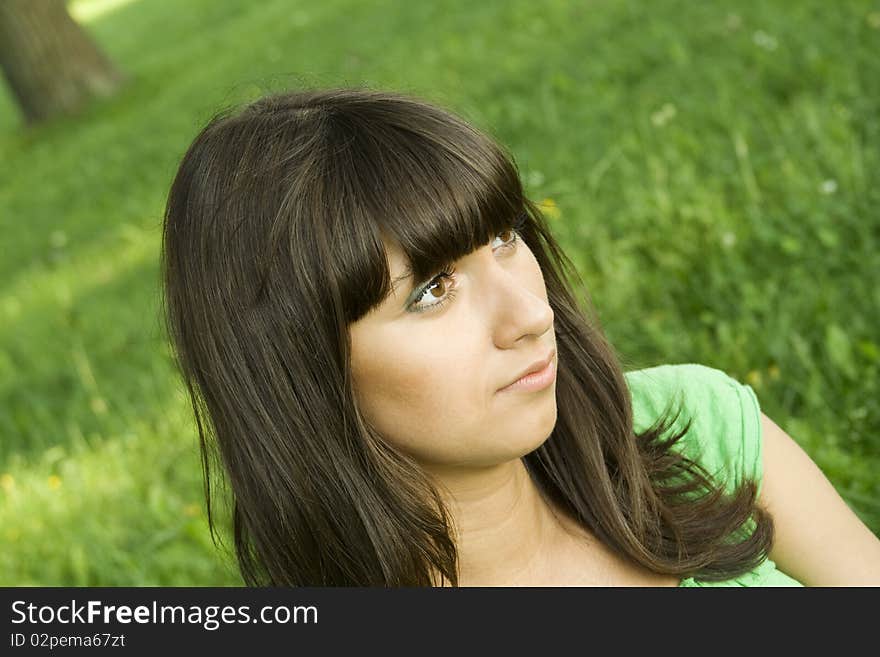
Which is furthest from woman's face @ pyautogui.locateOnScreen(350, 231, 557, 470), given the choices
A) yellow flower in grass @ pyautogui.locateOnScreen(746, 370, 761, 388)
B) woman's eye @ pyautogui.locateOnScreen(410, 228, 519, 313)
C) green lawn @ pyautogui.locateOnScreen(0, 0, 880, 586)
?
yellow flower in grass @ pyautogui.locateOnScreen(746, 370, 761, 388)

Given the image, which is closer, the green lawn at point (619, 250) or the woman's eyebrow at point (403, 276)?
the woman's eyebrow at point (403, 276)

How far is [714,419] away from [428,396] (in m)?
0.70

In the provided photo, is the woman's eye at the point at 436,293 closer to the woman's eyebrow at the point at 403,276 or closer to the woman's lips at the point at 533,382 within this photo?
the woman's eyebrow at the point at 403,276

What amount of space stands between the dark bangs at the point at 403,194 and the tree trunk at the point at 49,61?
1054 cm

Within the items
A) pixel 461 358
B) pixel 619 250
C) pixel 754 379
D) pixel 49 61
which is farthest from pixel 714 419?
pixel 49 61

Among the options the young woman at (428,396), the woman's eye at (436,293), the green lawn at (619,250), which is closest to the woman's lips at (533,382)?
the young woman at (428,396)

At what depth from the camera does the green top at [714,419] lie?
2.29m

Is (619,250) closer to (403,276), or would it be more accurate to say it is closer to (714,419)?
(714,419)

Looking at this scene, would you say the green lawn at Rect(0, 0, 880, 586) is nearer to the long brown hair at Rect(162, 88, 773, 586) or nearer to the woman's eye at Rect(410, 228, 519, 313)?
the long brown hair at Rect(162, 88, 773, 586)

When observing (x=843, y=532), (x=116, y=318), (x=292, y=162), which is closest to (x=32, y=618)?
(x=292, y=162)

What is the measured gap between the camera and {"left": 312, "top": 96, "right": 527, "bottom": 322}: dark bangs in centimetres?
191

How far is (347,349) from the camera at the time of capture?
78.0 inches

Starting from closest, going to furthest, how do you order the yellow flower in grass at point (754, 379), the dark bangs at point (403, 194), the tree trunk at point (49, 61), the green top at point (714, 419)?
1. the dark bangs at point (403, 194)
2. the green top at point (714, 419)
3. the yellow flower in grass at point (754, 379)
4. the tree trunk at point (49, 61)

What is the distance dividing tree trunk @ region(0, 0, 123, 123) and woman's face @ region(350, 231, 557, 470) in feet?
35.1
